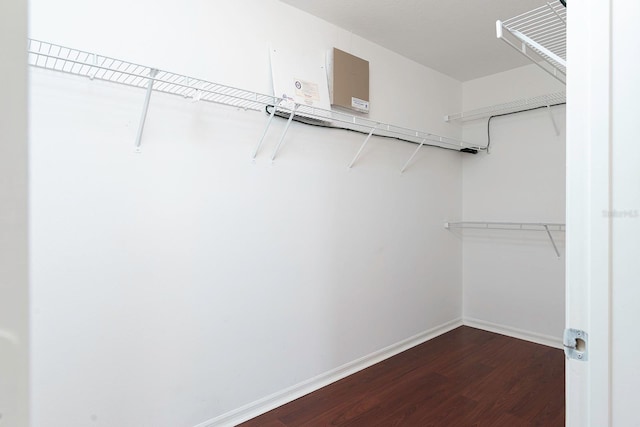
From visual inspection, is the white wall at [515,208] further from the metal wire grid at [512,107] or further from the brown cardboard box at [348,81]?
the brown cardboard box at [348,81]

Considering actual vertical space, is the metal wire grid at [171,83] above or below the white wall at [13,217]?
above

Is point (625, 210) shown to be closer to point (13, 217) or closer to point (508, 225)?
point (13, 217)

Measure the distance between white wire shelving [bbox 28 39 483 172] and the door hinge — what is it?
1395mm

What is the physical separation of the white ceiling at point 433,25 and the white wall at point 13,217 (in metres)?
2.23

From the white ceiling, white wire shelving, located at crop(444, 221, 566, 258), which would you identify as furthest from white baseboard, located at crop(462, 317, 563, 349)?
the white ceiling

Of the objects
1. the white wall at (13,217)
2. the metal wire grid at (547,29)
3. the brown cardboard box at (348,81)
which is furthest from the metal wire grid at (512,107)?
the white wall at (13,217)

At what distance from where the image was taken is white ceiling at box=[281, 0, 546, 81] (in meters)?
2.25

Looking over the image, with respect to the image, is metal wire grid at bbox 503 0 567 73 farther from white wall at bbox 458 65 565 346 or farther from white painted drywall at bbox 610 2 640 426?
white painted drywall at bbox 610 2 640 426

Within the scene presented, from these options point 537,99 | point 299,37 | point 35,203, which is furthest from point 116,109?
point 537,99

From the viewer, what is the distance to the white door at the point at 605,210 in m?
0.67

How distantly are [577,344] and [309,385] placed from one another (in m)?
1.93

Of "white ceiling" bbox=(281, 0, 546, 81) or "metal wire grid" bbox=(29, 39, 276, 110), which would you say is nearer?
"metal wire grid" bbox=(29, 39, 276, 110)

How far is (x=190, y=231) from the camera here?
6.08 ft

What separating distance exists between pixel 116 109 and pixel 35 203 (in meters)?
0.53
